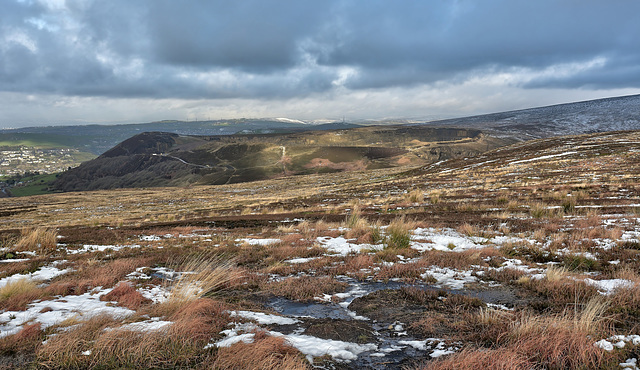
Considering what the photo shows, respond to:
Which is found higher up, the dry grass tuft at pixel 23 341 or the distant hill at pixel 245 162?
the dry grass tuft at pixel 23 341

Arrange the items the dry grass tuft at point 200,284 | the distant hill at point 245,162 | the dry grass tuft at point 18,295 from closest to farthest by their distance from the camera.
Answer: the dry grass tuft at point 18,295 < the dry grass tuft at point 200,284 < the distant hill at point 245,162

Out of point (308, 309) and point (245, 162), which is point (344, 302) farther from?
point (245, 162)

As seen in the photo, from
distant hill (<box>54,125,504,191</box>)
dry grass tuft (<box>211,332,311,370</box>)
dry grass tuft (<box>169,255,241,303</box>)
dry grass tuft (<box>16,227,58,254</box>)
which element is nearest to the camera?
dry grass tuft (<box>211,332,311,370</box>)

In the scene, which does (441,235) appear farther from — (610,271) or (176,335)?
(176,335)

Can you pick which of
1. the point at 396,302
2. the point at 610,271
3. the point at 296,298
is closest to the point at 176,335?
the point at 296,298

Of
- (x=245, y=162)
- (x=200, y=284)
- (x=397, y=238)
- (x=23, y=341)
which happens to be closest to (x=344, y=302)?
(x=200, y=284)

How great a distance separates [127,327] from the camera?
4250 mm

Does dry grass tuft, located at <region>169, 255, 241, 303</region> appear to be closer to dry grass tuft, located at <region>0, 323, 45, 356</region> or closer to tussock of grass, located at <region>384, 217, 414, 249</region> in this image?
dry grass tuft, located at <region>0, 323, 45, 356</region>

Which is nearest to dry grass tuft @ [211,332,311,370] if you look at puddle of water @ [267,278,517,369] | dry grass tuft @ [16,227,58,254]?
puddle of water @ [267,278,517,369]

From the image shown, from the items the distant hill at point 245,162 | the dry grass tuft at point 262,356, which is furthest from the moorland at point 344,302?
the distant hill at point 245,162

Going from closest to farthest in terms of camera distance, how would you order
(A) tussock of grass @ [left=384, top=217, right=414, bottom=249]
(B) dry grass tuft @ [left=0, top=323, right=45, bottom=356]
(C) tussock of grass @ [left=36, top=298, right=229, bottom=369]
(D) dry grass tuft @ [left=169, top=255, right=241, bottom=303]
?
(C) tussock of grass @ [left=36, top=298, right=229, bottom=369]
(B) dry grass tuft @ [left=0, top=323, right=45, bottom=356]
(D) dry grass tuft @ [left=169, top=255, right=241, bottom=303]
(A) tussock of grass @ [left=384, top=217, right=414, bottom=249]

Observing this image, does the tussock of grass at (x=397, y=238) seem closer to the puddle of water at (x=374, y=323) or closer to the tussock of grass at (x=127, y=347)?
the puddle of water at (x=374, y=323)

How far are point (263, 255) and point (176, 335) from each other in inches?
233

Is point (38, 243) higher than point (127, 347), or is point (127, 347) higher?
point (127, 347)
